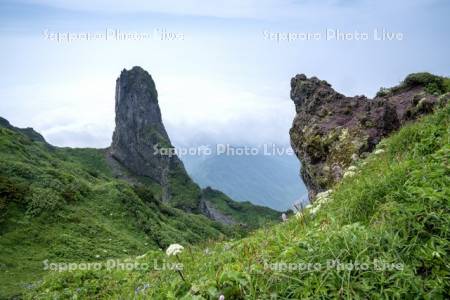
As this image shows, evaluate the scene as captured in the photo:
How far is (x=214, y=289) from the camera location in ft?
16.4

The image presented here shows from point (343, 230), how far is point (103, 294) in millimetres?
6237

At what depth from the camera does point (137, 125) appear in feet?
566

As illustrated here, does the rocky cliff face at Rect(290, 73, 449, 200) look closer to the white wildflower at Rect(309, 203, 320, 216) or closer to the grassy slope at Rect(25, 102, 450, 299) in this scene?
the white wildflower at Rect(309, 203, 320, 216)

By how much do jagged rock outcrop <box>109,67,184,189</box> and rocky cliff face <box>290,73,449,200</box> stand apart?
14355 centimetres

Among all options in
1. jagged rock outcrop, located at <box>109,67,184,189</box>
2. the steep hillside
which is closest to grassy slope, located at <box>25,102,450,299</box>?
the steep hillside

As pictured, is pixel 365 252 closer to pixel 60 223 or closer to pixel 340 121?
pixel 340 121

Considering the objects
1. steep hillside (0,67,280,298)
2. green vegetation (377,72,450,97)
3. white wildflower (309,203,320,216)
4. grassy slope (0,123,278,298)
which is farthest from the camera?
grassy slope (0,123,278,298)

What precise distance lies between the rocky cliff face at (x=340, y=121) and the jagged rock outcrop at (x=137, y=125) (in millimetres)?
143553

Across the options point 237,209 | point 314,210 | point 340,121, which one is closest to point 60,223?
point 340,121

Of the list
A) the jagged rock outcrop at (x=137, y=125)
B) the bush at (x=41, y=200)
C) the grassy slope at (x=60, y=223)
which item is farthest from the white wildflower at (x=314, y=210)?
the jagged rock outcrop at (x=137, y=125)

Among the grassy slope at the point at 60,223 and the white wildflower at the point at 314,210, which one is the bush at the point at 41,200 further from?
the white wildflower at the point at 314,210

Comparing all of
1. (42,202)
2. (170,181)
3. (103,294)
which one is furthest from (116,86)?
(103,294)

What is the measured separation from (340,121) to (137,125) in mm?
156931

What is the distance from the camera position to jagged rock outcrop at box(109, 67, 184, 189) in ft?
551
